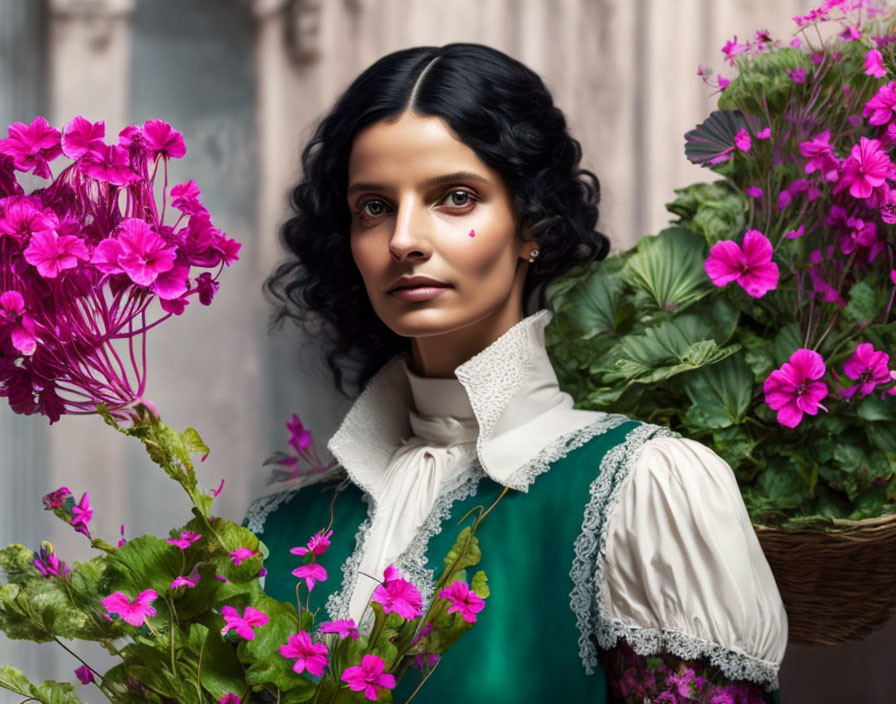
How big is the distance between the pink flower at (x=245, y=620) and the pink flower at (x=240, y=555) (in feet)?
0.16

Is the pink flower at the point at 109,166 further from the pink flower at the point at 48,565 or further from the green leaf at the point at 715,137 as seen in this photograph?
the green leaf at the point at 715,137

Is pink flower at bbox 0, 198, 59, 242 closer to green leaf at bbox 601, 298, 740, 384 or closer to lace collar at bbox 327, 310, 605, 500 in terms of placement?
lace collar at bbox 327, 310, 605, 500

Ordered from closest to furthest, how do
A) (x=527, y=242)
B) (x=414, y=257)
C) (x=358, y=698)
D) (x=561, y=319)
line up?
(x=358, y=698), (x=414, y=257), (x=527, y=242), (x=561, y=319)

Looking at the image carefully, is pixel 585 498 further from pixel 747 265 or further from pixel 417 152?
pixel 417 152

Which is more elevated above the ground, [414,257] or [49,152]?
[49,152]

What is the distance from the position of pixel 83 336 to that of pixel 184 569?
26 centimetres

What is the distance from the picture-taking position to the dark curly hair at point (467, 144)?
1476mm

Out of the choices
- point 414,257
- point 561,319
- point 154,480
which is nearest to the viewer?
Answer: point 414,257

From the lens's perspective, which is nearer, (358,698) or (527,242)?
(358,698)

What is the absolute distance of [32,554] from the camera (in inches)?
45.6

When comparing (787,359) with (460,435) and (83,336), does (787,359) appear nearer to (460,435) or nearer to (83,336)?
(460,435)

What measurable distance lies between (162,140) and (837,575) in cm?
97

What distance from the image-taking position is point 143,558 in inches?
44.8

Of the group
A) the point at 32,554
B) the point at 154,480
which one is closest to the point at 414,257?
the point at 32,554
